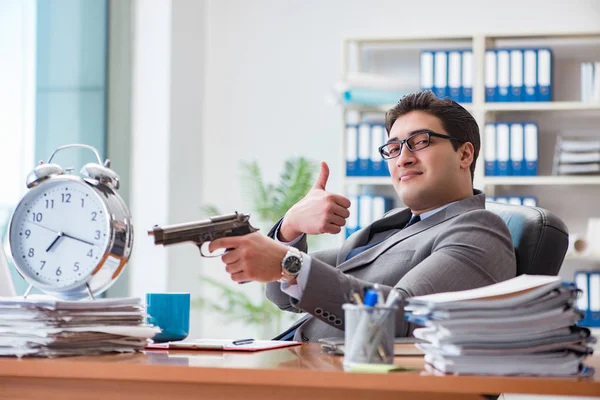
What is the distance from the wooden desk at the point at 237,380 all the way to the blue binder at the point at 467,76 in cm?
291

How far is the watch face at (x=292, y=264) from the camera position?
1471 mm

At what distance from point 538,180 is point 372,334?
123 inches

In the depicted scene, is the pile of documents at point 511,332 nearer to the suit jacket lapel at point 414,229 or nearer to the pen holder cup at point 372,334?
the pen holder cup at point 372,334

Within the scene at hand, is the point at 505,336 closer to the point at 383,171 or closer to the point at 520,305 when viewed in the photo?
the point at 520,305

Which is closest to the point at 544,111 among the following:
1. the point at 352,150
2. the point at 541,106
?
the point at 541,106

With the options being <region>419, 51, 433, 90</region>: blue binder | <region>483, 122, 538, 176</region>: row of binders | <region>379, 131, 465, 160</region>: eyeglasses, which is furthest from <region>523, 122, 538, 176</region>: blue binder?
<region>379, 131, 465, 160</region>: eyeglasses

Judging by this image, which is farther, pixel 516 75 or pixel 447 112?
pixel 516 75

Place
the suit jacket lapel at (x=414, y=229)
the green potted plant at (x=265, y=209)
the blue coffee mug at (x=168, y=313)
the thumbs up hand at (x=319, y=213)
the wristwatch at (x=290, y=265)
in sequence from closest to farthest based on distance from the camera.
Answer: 1. the wristwatch at (x=290, y=265)
2. the blue coffee mug at (x=168, y=313)
3. the thumbs up hand at (x=319, y=213)
4. the suit jacket lapel at (x=414, y=229)
5. the green potted plant at (x=265, y=209)

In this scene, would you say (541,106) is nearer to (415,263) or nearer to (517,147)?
(517,147)

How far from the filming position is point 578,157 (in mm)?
4066

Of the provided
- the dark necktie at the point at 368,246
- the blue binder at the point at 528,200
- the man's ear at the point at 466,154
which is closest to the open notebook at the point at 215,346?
the dark necktie at the point at 368,246

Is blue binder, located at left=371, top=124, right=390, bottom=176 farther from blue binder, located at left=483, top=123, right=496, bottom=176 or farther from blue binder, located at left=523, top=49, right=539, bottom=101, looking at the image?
blue binder, located at left=523, top=49, right=539, bottom=101

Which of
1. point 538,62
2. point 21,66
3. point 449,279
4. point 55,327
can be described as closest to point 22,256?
point 55,327

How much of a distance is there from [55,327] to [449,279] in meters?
0.78
